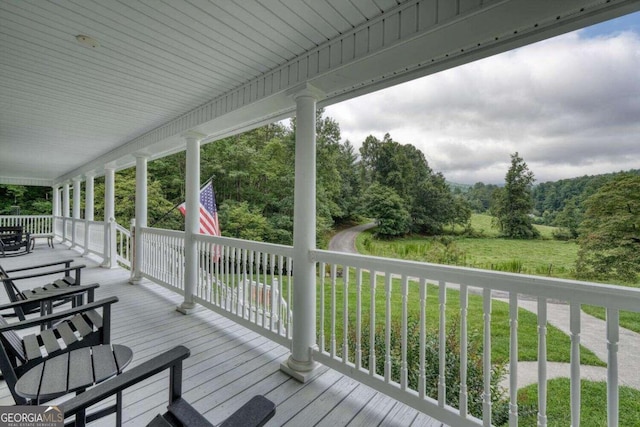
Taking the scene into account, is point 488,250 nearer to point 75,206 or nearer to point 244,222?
point 244,222

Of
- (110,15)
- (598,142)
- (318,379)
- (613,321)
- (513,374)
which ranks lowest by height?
(318,379)

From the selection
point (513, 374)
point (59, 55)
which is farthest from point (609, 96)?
point (59, 55)

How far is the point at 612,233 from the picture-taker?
128 inches

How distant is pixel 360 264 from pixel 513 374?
1109 millimetres

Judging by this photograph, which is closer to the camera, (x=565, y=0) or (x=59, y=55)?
(x=565, y=0)

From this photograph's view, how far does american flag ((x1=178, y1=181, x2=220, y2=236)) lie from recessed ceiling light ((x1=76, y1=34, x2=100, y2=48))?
10.4ft

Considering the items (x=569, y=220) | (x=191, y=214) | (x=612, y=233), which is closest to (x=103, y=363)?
Result: (x=191, y=214)

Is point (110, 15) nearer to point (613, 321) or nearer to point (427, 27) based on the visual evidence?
point (427, 27)

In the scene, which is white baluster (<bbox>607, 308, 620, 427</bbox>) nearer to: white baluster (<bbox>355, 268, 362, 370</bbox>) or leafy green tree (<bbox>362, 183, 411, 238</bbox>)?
white baluster (<bbox>355, 268, 362, 370</bbox>)

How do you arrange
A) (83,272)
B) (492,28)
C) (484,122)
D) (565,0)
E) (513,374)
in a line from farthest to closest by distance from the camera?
(484,122)
(83,272)
(492,28)
(513,374)
(565,0)

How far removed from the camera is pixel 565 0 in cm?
140

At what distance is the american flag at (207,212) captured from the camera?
543 centimetres

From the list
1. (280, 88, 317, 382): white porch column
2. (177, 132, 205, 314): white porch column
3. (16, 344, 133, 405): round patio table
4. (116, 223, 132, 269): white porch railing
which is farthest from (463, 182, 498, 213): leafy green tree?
(116, 223, 132, 269): white porch railing

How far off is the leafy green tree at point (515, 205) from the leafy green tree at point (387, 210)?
1.79 metres
